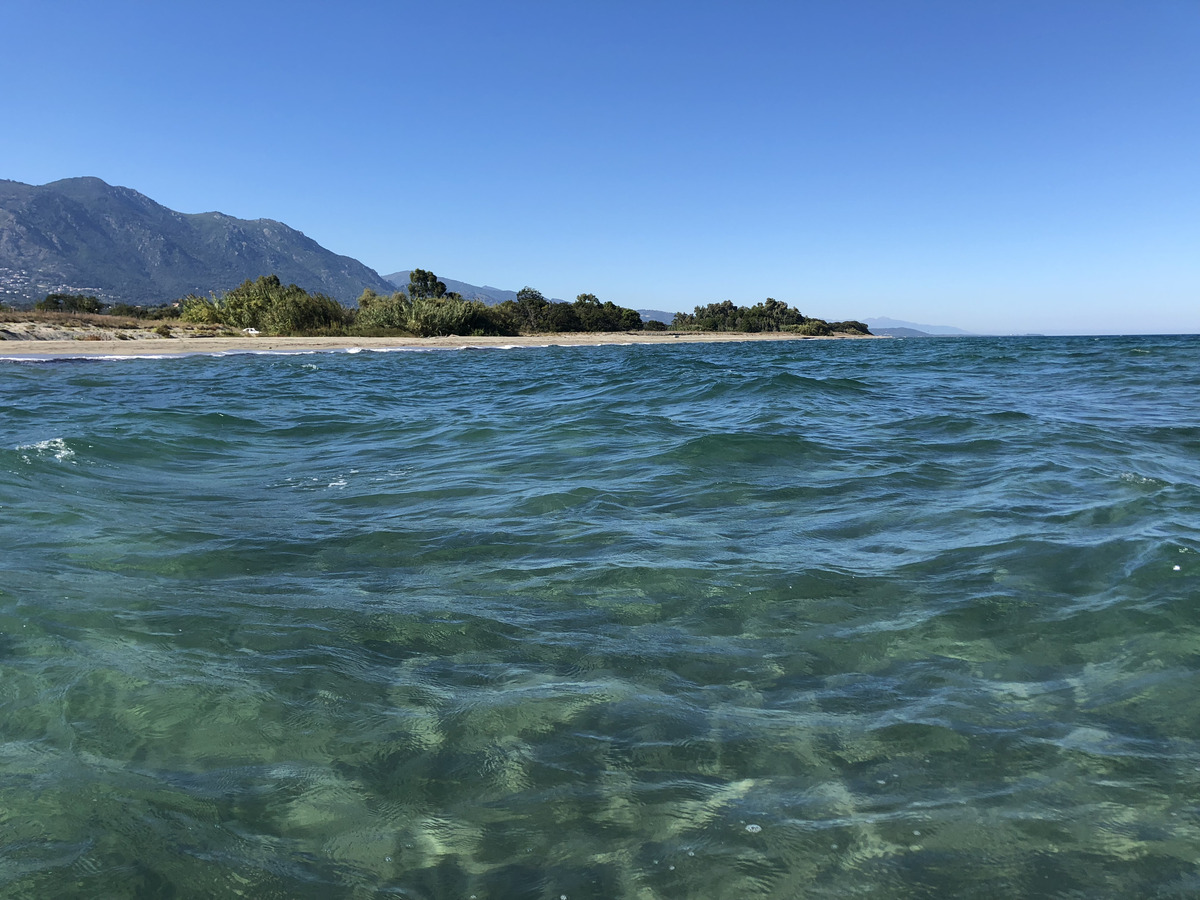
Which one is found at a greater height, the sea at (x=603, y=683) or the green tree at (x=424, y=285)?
the green tree at (x=424, y=285)

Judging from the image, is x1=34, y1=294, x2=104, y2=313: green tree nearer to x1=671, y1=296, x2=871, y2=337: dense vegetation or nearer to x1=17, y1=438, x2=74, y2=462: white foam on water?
x1=17, y1=438, x2=74, y2=462: white foam on water

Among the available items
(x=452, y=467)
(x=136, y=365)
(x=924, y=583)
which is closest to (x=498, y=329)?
(x=136, y=365)

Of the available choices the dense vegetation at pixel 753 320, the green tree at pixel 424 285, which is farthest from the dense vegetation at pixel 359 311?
the dense vegetation at pixel 753 320

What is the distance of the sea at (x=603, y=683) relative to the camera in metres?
1.78

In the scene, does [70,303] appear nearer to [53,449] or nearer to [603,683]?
[53,449]

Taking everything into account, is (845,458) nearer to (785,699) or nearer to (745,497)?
Answer: (745,497)

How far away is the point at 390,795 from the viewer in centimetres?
202

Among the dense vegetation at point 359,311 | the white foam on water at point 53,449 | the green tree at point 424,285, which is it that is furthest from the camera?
the green tree at point 424,285

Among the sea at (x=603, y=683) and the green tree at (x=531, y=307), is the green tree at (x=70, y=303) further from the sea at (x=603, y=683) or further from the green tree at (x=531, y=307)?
the sea at (x=603, y=683)

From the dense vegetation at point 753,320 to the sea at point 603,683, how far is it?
8815 cm

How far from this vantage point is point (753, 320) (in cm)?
9388

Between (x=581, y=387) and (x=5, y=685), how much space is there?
13.4 m

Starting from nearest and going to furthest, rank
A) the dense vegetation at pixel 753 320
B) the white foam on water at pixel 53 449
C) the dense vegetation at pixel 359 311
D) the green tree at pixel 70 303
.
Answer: the white foam on water at pixel 53 449, the dense vegetation at pixel 359 311, the green tree at pixel 70 303, the dense vegetation at pixel 753 320

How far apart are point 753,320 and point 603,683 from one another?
95.3 meters
